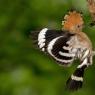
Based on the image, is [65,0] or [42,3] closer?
[65,0]

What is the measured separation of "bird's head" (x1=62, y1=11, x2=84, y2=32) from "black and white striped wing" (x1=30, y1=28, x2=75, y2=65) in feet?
0.07

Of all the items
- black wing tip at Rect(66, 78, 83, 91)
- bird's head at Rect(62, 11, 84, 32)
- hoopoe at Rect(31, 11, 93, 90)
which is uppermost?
bird's head at Rect(62, 11, 84, 32)

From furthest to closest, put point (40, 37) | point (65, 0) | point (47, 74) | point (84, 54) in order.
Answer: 1. point (47, 74)
2. point (65, 0)
3. point (40, 37)
4. point (84, 54)

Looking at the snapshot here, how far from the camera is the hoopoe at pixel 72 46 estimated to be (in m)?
1.14

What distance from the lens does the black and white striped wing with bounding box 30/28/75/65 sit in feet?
3.89

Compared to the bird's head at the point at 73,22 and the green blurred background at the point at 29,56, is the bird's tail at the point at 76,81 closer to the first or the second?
the bird's head at the point at 73,22

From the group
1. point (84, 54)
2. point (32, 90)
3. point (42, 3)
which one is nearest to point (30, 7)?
point (42, 3)

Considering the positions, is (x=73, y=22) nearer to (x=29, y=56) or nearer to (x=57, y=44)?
(x=57, y=44)

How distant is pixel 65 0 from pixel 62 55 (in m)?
1.32

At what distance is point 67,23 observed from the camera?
47.9 inches

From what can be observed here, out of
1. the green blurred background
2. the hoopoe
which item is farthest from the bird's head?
the green blurred background

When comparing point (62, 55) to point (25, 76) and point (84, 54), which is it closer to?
point (84, 54)

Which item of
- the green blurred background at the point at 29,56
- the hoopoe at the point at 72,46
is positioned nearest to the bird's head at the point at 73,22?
the hoopoe at the point at 72,46

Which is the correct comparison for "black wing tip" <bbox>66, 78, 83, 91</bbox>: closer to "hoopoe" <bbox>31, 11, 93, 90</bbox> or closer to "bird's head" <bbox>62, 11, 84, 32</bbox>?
"hoopoe" <bbox>31, 11, 93, 90</bbox>
